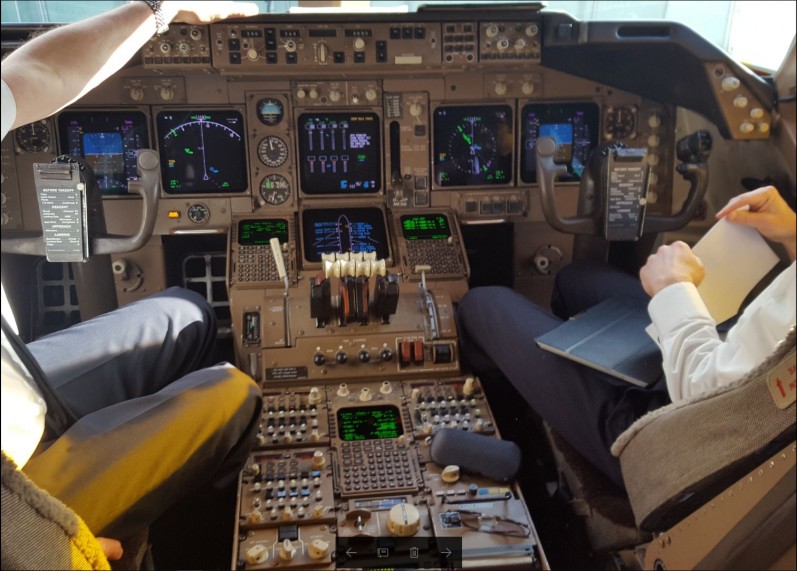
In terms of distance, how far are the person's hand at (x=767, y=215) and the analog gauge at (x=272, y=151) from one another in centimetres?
162

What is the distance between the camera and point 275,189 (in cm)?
253

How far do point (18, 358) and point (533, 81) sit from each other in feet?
6.35

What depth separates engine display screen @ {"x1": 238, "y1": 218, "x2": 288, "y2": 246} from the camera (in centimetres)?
245

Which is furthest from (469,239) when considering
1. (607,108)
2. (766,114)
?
(766,114)

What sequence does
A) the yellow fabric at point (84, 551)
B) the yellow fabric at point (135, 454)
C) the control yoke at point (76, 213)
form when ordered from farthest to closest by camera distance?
the control yoke at point (76, 213) < the yellow fabric at point (135, 454) < the yellow fabric at point (84, 551)

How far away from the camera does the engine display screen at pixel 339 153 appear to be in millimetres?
2500

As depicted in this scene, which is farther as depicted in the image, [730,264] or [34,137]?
[34,137]

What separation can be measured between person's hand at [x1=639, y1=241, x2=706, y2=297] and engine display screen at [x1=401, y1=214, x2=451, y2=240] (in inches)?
46.8

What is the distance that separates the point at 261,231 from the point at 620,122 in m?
1.28

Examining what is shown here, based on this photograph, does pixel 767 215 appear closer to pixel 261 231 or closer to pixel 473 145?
pixel 473 145

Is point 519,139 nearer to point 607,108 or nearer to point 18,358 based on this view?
point 607,108

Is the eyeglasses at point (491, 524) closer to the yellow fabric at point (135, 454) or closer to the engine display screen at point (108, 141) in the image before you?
the yellow fabric at point (135, 454)

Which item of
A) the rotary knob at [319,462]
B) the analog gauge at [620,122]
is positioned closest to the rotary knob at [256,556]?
the rotary knob at [319,462]

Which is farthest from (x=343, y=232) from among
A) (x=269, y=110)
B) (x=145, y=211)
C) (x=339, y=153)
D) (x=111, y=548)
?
(x=111, y=548)
